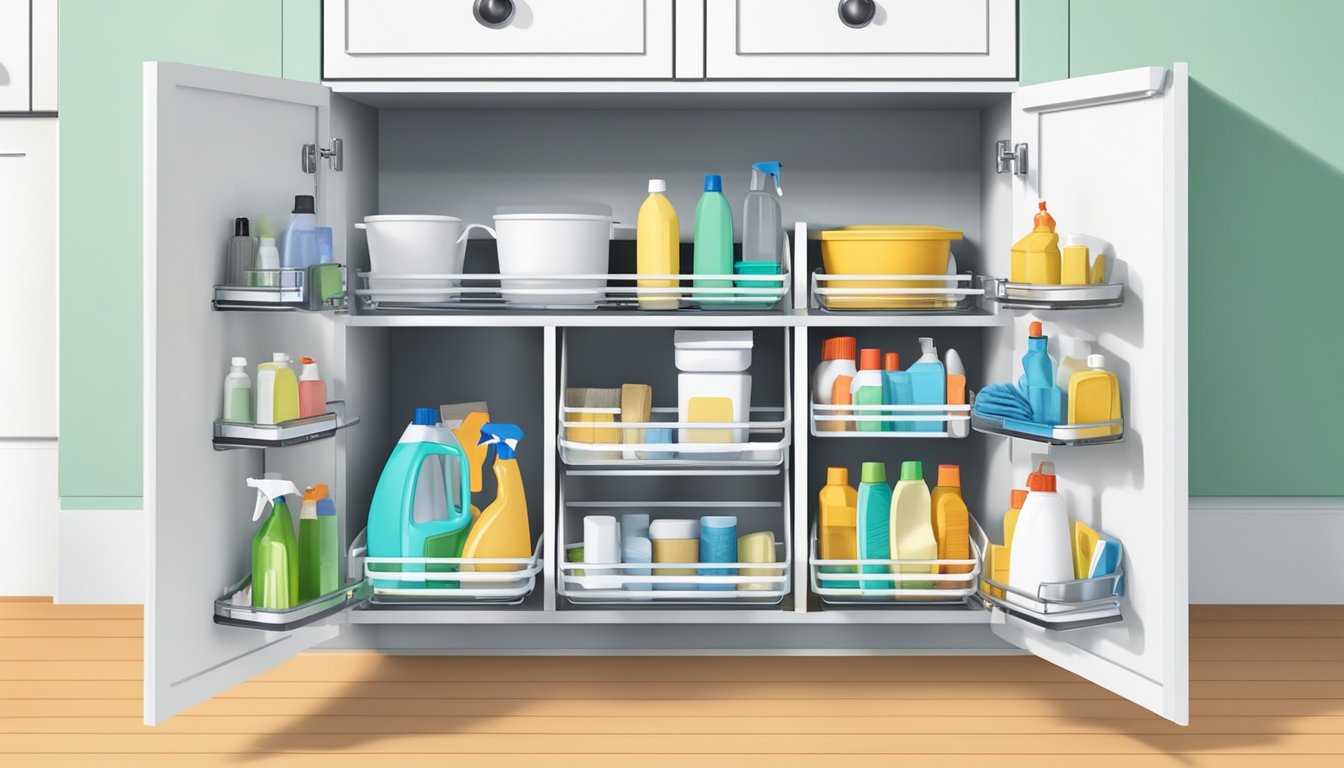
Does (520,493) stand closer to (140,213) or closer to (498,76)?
(498,76)

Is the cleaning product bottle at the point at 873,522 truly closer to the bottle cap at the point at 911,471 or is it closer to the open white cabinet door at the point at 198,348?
the bottle cap at the point at 911,471

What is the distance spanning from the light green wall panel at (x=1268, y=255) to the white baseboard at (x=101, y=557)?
7.40ft

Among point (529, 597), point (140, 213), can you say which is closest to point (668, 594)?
point (529, 597)

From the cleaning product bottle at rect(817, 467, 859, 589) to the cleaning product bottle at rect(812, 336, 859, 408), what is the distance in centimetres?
16

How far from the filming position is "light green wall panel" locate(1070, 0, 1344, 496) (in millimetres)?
2043

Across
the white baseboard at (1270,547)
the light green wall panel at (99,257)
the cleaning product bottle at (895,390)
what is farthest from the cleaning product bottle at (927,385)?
the light green wall panel at (99,257)

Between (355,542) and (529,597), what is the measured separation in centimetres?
36

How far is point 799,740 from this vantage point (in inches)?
65.9

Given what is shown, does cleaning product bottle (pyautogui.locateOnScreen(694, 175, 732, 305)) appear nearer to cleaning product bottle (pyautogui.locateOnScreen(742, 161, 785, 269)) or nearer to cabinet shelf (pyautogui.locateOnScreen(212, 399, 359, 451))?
cleaning product bottle (pyautogui.locateOnScreen(742, 161, 785, 269))

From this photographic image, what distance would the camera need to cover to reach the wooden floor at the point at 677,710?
5.28 feet

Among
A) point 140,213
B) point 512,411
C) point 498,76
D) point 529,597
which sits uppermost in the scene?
point 498,76

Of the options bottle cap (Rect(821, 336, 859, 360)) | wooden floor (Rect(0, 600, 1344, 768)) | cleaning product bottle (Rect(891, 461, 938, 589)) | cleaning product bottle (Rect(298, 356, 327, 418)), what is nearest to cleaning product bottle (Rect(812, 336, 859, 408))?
bottle cap (Rect(821, 336, 859, 360))

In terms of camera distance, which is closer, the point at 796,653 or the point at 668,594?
the point at 668,594

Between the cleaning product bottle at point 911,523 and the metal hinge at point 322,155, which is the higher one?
the metal hinge at point 322,155
